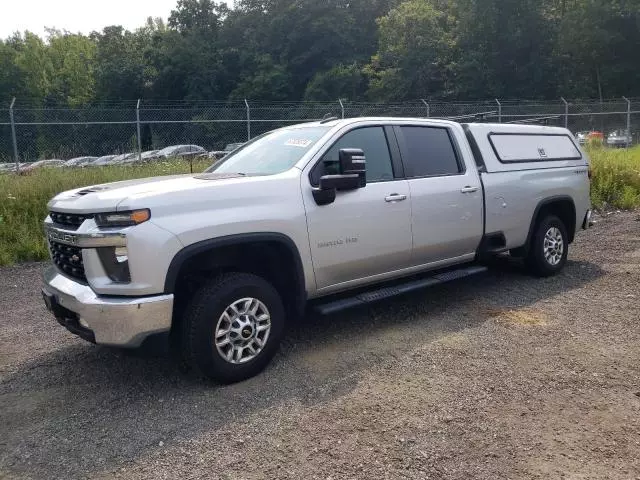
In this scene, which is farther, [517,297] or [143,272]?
[517,297]

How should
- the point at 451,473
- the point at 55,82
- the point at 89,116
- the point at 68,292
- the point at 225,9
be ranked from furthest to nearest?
the point at 225,9 → the point at 55,82 → the point at 89,116 → the point at 68,292 → the point at 451,473

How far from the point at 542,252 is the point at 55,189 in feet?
24.5

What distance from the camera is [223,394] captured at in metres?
3.93

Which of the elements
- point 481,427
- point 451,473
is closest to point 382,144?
point 481,427

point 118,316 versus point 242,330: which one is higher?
point 118,316

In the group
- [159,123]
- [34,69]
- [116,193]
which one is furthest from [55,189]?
[34,69]

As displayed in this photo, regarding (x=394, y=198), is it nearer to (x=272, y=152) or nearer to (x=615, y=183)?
(x=272, y=152)

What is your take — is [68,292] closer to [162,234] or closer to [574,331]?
[162,234]

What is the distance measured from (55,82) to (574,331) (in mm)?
68170

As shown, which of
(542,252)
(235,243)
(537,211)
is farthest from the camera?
(542,252)

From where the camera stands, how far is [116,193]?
3814 millimetres

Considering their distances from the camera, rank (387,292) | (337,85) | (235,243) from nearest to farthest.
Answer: (235,243) < (387,292) < (337,85)

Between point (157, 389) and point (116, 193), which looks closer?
point (116, 193)

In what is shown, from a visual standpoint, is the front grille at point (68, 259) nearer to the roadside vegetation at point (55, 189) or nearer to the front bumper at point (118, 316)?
the front bumper at point (118, 316)
